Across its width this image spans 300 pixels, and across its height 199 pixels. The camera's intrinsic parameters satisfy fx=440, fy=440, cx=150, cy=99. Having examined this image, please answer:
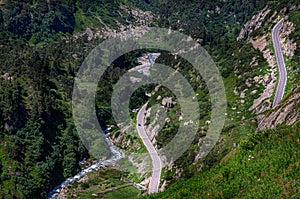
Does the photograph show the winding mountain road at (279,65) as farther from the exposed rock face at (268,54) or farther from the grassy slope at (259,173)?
the grassy slope at (259,173)

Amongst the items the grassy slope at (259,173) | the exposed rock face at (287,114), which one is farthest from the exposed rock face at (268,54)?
the grassy slope at (259,173)

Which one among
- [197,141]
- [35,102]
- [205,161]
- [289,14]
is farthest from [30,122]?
[289,14]

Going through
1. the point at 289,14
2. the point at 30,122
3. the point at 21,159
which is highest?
the point at 289,14

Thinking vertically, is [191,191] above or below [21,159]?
above

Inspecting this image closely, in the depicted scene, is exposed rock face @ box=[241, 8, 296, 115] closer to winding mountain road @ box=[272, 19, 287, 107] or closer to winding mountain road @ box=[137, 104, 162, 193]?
winding mountain road @ box=[272, 19, 287, 107]

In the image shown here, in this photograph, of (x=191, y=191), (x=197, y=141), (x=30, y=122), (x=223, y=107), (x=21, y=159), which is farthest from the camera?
(x=30, y=122)

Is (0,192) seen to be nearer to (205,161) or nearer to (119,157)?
(119,157)
